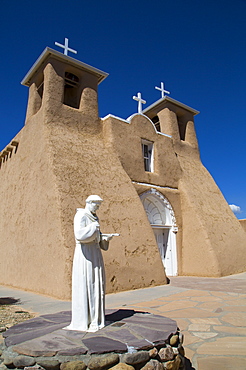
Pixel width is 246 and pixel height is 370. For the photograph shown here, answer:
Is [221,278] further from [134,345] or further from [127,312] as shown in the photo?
[134,345]

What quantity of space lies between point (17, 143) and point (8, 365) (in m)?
9.79

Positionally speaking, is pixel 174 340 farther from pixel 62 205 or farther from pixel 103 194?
pixel 103 194

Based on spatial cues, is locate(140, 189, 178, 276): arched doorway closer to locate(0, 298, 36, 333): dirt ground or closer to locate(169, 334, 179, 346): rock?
locate(0, 298, 36, 333): dirt ground

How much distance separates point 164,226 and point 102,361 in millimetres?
8969

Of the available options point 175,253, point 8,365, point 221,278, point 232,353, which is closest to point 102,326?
point 8,365

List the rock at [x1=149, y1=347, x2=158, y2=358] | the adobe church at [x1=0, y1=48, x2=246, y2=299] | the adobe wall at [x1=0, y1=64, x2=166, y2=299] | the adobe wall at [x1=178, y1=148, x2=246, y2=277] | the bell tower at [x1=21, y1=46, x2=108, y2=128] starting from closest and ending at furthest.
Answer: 1. the rock at [x1=149, y1=347, x2=158, y2=358]
2. the adobe wall at [x1=0, y1=64, x2=166, y2=299]
3. the adobe church at [x1=0, y1=48, x2=246, y2=299]
4. the bell tower at [x1=21, y1=46, x2=108, y2=128]
5. the adobe wall at [x1=178, y1=148, x2=246, y2=277]

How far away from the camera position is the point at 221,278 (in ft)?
30.8

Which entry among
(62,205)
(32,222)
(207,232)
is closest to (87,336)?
(62,205)

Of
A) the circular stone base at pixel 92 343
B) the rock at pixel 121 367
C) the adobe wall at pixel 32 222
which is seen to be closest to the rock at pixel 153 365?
the circular stone base at pixel 92 343

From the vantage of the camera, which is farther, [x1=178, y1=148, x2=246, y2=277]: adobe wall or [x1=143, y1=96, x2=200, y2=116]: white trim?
[x1=143, y1=96, x2=200, y2=116]: white trim

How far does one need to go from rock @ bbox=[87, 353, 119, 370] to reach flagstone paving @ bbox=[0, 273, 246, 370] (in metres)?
0.53

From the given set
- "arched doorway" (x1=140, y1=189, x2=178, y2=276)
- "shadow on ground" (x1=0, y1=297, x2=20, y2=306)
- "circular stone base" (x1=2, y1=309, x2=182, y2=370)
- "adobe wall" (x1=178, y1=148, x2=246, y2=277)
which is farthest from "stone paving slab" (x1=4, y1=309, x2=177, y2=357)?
"arched doorway" (x1=140, y1=189, x2=178, y2=276)

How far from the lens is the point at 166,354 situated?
102 inches

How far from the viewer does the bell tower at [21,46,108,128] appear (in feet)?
30.7
